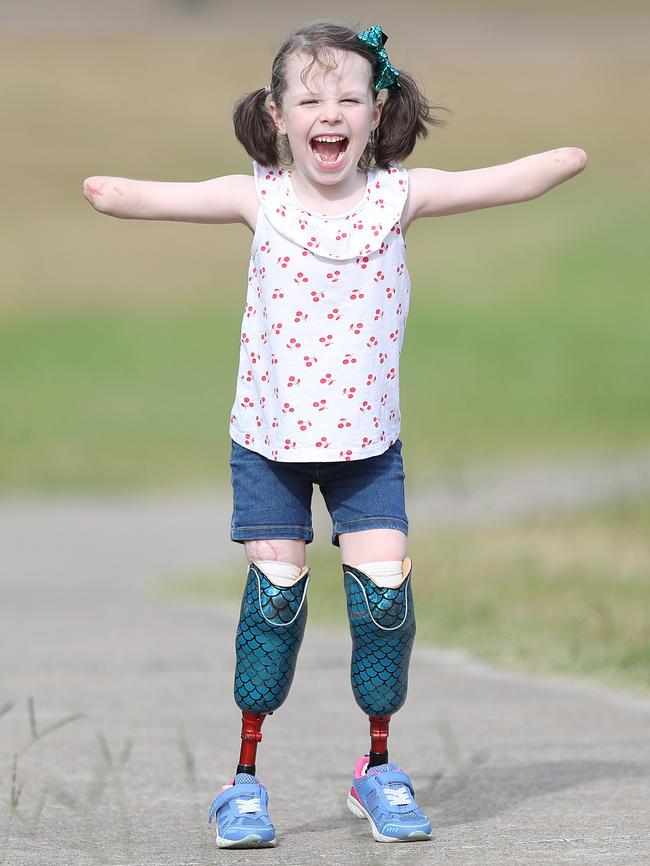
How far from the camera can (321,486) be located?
12.8 feet

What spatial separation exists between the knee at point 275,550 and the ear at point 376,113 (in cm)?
98

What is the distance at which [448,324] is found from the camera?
25.7 m

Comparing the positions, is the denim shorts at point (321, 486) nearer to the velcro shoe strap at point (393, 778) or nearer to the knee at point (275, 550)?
the knee at point (275, 550)

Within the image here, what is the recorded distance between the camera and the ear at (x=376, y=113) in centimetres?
397

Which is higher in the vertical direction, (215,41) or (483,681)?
(215,41)

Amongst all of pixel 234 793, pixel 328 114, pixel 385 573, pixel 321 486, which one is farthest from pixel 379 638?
pixel 328 114

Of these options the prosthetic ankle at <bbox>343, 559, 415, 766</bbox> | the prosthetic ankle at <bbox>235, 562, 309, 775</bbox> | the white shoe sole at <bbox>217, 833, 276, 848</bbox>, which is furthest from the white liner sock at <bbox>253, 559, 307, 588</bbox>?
the white shoe sole at <bbox>217, 833, 276, 848</bbox>

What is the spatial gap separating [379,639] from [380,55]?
1.34 metres

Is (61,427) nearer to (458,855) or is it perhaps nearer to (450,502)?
(450,502)

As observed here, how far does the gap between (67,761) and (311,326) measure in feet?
5.39

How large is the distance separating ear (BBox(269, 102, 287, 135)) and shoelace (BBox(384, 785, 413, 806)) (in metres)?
1.53

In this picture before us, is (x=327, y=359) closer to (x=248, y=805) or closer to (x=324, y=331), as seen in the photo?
(x=324, y=331)

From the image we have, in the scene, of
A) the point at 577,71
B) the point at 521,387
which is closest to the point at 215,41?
the point at 577,71

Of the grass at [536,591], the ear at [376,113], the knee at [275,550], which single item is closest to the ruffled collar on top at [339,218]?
the ear at [376,113]
